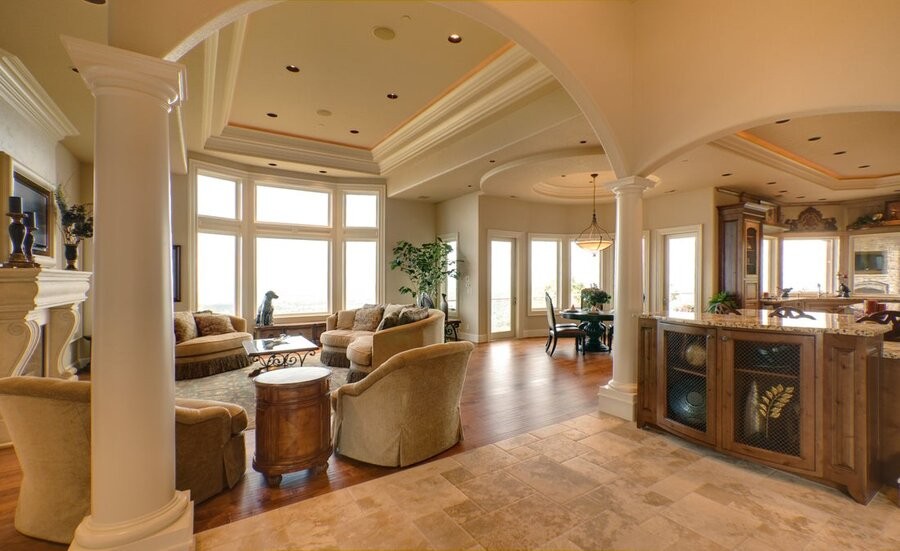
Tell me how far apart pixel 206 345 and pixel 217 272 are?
7.59 feet

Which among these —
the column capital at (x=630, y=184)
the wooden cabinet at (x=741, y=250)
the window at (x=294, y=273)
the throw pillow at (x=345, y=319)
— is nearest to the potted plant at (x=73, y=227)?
the window at (x=294, y=273)

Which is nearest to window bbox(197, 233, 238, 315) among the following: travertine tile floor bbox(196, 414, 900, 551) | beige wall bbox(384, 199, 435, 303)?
beige wall bbox(384, 199, 435, 303)

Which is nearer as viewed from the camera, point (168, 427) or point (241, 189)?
point (168, 427)

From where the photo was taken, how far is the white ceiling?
11.9ft

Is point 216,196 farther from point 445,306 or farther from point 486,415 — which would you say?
point 486,415

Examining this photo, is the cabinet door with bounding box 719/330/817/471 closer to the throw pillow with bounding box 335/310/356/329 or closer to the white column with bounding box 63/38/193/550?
the white column with bounding box 63/38/193/550

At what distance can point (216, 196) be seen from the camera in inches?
280

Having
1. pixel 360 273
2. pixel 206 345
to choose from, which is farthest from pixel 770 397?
pixel 360 273

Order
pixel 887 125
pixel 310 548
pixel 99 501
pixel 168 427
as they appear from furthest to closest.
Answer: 1. pixel 887 125
2. pixel 310 548
3. pixel 168 427
4. pixel 99 501

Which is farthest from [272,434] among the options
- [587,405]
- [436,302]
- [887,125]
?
[887,125]

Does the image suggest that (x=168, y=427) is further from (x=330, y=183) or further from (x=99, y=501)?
(x=330, y=183)

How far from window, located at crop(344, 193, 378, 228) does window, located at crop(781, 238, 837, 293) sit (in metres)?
9.27

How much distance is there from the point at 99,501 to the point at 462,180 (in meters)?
6.28

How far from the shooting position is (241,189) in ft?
24.3
